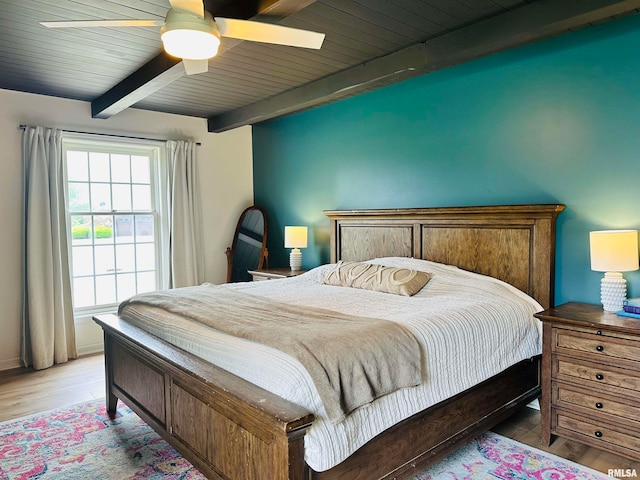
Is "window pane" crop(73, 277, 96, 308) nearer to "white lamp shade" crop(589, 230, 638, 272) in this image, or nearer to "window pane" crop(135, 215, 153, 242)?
"window pane" crop(135, 215, 153, 242)

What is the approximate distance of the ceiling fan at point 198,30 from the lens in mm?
1870

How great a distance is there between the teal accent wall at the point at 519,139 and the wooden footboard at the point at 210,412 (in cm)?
224

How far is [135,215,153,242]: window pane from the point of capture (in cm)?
479

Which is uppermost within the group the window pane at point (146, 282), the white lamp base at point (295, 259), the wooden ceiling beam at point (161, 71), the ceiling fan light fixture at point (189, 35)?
the wooden ceiling beam at point (161, 71)

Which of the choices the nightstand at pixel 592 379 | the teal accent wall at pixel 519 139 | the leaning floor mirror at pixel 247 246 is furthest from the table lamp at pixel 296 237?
the nightstand at pixel 592 379

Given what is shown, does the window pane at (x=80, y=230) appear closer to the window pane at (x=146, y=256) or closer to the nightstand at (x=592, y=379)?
the window pane at (x=146, y=256)

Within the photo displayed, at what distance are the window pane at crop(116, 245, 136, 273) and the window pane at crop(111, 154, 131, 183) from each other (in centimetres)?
70

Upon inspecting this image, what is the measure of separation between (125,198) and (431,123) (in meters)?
3.16

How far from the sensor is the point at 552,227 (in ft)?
9.39

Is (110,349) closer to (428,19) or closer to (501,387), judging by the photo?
(501,387)

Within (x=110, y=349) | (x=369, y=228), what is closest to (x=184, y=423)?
(x=110, y=349)

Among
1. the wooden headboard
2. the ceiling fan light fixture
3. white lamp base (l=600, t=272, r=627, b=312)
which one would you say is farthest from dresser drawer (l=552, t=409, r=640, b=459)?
the ceiling fan light fixture

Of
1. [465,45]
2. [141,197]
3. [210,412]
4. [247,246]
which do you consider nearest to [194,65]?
[465,45]

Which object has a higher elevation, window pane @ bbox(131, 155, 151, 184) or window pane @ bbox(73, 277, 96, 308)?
window pane @ bbox(131, 155, 151, 184)
